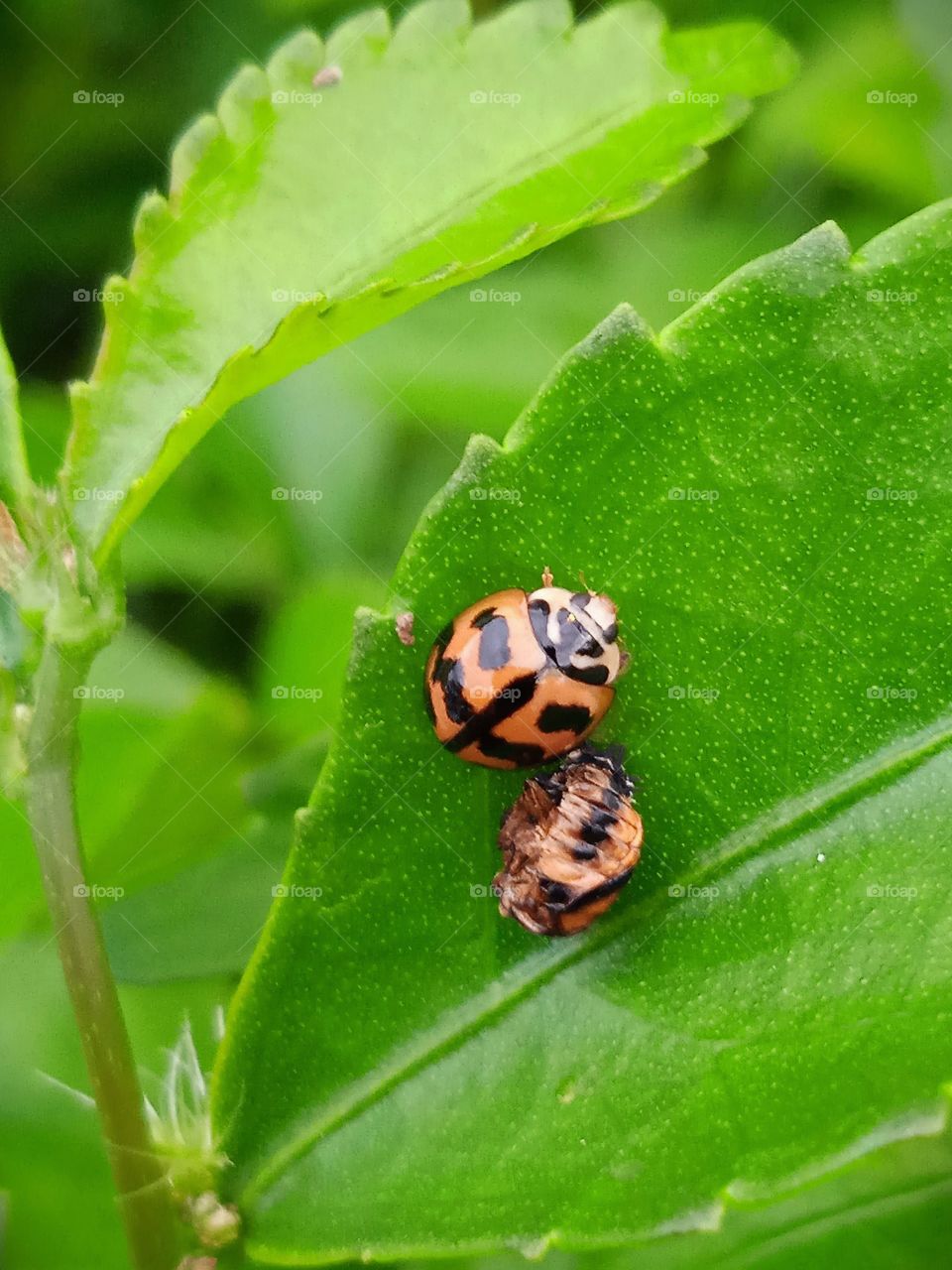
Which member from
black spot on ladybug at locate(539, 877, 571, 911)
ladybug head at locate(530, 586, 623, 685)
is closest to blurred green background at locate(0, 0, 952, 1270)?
ladybug head at locate(530, 586, 623, 685)

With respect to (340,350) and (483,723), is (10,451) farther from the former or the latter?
(340,350)

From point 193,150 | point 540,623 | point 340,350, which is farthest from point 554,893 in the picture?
point 340,350

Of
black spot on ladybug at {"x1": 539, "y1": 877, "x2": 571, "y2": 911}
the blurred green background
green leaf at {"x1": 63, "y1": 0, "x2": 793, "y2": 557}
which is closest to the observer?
green leaf at {"x1": 63, "y1": 0, "x2": 793, "y2": 557}

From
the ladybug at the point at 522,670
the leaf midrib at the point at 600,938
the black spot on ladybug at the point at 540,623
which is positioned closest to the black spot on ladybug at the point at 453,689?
the ladybug at the point at 522,670

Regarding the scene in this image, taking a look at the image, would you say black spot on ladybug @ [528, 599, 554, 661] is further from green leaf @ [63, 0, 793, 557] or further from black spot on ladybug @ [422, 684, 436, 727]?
green leaf @ [63, 0, 793, 557]

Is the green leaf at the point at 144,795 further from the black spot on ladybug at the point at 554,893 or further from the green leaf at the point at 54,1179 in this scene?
the black spot on ladybug at the point at 554,893

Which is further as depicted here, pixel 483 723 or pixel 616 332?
pixel 483 723

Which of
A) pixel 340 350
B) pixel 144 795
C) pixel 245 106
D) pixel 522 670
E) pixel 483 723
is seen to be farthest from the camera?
pixel 340 350

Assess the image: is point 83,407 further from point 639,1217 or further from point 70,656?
point 639,1217
